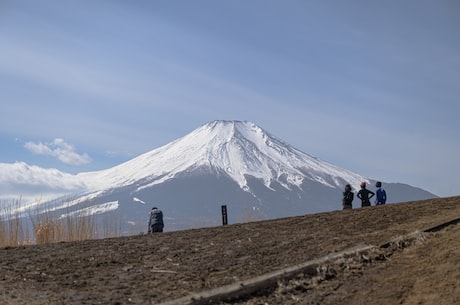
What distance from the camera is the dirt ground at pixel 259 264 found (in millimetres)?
5527

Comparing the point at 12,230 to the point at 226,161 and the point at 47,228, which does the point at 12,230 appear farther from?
the point at 226,161

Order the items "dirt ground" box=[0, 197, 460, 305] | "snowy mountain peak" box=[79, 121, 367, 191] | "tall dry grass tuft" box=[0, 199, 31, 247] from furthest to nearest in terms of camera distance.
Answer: "snowy mountain peak" box=[79, 121, 367, 191], "tall dry grass tuft" box=[0, 199, 31, 247], "dirt ground" box=[0, 197, 460, 305]

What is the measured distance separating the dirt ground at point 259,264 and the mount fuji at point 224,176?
146834 millimetres

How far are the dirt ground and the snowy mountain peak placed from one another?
150963 mm

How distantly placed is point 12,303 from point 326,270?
2.95 meters

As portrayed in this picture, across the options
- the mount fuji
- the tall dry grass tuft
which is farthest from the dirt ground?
the mount fuji

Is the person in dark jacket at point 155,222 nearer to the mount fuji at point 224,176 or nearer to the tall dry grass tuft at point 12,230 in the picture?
the tall dry grass tuft at point 12,230

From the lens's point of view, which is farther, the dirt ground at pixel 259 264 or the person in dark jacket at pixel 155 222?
the person in dark jacket at pixel 155 222

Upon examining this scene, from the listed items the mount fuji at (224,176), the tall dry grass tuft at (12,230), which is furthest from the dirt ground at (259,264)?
the mount fuji at (224,176)

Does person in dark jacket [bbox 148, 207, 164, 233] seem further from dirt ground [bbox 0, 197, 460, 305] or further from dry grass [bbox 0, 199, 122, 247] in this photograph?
dirt ground [bbox 0, 197, 460, 305]

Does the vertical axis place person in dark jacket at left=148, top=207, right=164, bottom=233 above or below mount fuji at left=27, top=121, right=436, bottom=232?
below

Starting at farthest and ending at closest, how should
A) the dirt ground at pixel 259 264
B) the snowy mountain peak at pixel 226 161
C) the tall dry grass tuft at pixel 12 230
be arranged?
the snowy mountain peak at pixel 226 161
the tall dry grass tuft at pixel 12 230
the dirt ground at pixel 259 264

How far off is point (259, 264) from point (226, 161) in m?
180

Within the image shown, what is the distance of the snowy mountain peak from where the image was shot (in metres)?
166
